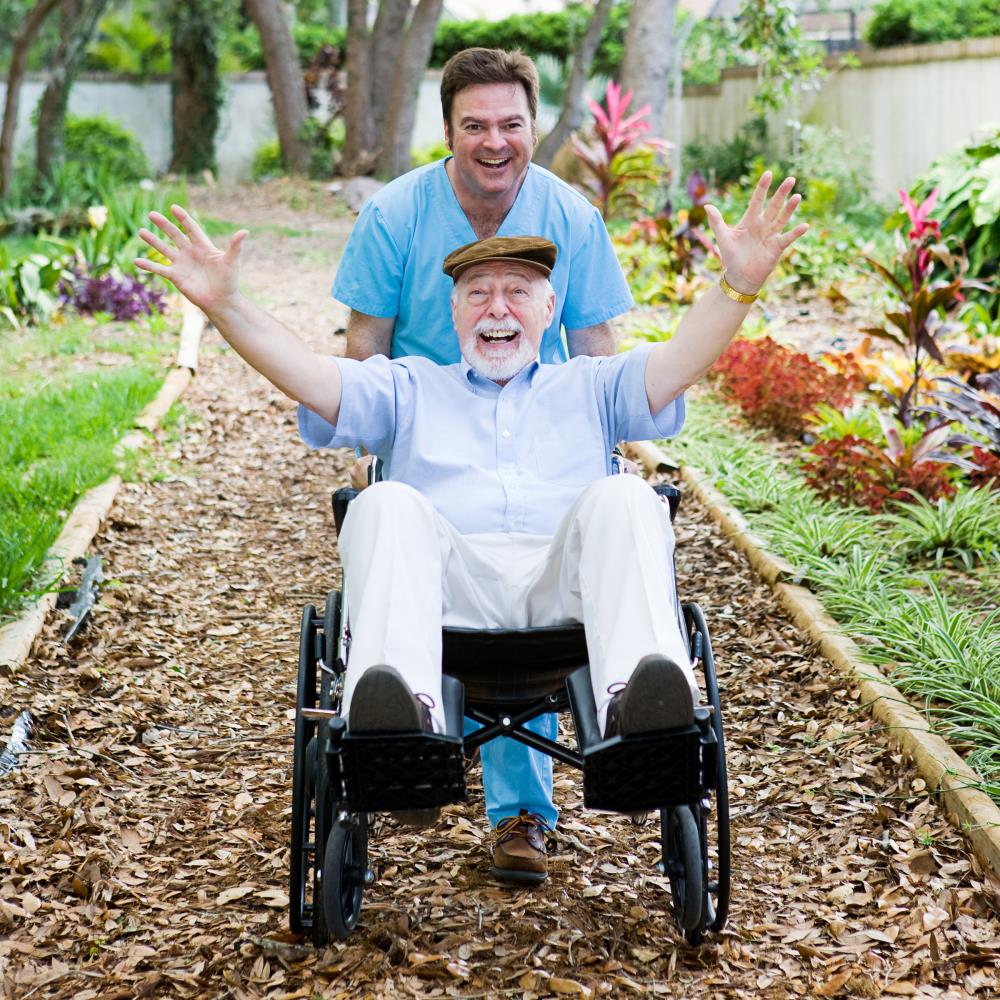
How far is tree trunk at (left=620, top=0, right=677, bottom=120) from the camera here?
45.3 feet

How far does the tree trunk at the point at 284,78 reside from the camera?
55.5ft

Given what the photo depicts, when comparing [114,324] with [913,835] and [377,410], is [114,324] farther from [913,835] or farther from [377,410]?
[913,835]

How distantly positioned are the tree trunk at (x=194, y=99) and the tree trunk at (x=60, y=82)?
5787 mm

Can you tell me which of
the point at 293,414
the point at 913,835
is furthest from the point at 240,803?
the point at 293,414

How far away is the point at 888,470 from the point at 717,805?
2.97m

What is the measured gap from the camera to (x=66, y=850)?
124 inches

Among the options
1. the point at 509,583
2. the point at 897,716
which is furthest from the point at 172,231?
the point at 897,716

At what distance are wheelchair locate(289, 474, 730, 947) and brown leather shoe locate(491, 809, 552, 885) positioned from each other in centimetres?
30

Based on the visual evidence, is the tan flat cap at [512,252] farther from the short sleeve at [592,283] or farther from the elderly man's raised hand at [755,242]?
the short sleeve at [592,283]

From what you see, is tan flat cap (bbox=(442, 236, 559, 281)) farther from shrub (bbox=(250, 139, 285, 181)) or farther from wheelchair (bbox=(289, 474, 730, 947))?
shrub (bbox=(250, 139, 285, 181))

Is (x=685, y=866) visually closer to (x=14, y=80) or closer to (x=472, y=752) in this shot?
(x=472, y=752)

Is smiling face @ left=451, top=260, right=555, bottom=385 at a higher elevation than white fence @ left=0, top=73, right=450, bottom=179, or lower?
lower

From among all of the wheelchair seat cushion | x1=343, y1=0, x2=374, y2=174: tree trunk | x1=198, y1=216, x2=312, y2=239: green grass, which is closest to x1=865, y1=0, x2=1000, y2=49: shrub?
x1=343, y1=0, x2=374, y2=174: tree trunk

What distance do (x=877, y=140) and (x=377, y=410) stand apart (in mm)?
13444
